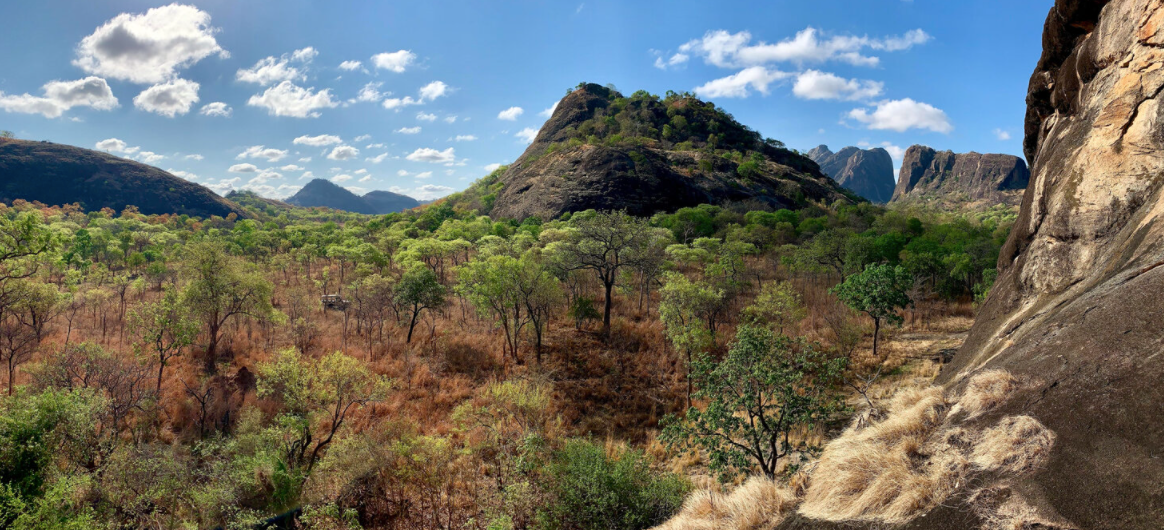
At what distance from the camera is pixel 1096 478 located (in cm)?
374

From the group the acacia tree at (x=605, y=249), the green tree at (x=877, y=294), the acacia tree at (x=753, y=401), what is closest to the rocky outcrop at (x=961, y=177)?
the green tree at (x=877, y=294)

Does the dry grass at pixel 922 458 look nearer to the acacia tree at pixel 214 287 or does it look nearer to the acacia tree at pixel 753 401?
the acacia tree at pixel 753 401

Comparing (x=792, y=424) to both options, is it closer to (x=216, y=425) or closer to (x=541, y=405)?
(x=541, y=405)

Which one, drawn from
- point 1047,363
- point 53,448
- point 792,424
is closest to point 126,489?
point 53,448

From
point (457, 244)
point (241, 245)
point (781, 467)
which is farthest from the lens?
point (241, 245)

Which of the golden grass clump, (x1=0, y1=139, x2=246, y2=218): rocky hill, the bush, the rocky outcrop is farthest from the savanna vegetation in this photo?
(x1=0, y1=139, x2=246, y2=218): rocky hill

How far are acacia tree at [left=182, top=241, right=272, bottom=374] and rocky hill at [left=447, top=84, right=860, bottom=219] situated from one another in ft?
142

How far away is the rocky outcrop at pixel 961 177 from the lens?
5113 inches

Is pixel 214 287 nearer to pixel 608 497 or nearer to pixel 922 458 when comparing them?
pixel 608 497

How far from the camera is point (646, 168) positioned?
220 feet

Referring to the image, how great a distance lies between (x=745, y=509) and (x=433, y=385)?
56.3ft

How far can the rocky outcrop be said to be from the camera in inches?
5113

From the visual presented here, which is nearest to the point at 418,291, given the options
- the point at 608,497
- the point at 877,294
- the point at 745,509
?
the point at 608,497

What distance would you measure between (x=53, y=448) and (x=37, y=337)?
13217 millimetres
